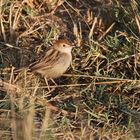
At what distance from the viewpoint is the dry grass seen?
7398 millimetres

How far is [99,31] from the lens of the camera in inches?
371

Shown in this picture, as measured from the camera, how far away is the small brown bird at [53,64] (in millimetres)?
8367

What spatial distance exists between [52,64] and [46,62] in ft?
0.25

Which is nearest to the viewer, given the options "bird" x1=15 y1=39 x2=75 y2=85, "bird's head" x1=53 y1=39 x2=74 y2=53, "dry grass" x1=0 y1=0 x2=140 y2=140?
"dry grass" x1=0 y1=0 x2=140 y2=140

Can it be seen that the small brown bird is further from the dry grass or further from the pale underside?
the dry grass

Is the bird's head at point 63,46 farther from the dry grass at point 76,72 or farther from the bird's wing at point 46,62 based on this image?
the dry grass at point 76,72

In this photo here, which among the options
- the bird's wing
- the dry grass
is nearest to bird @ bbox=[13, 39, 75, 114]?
the bird's wing

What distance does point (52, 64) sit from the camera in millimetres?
8391

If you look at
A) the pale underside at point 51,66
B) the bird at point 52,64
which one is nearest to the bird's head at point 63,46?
the bird at point 52,64

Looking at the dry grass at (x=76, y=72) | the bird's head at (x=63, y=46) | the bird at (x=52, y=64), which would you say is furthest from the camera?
the bird's head at (x=63, y=46)

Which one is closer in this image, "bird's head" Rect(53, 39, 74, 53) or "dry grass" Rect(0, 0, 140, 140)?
"dry grass" Rect(0, 0, 140, 140)

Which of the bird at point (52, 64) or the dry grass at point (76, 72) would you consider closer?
the dry grass at point (76, 72)

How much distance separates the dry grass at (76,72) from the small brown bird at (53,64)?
136mm

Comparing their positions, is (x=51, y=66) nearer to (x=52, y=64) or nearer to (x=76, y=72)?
(x=52, y=64)
